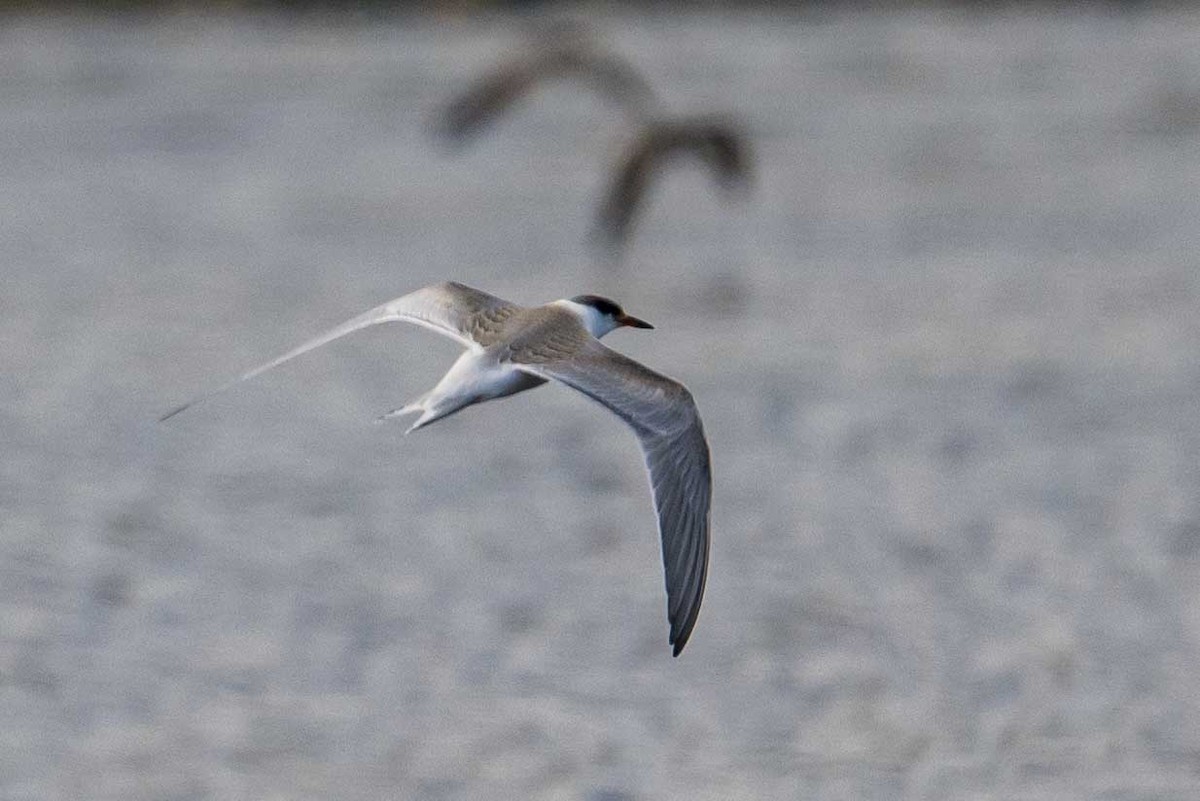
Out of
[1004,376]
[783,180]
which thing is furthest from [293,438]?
[783,180]

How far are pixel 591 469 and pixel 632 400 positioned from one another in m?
6.68

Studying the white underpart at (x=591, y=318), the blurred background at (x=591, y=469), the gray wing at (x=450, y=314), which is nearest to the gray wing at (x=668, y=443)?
the gray wing at (x=450, y=314)

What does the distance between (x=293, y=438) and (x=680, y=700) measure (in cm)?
483

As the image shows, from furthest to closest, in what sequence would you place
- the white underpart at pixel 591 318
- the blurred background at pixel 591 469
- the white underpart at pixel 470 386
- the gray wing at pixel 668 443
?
the blurred background at pixel 591 469 < the white underpart at pixel 591 318 < the white underpart at pixel 470 386 < the gray wing at pixel 668 443

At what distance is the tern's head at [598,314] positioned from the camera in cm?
691

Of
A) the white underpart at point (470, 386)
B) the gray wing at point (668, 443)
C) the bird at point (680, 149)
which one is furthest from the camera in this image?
the bird at point (680, 149)

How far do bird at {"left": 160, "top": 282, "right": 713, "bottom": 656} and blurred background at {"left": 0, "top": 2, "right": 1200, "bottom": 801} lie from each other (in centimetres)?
203

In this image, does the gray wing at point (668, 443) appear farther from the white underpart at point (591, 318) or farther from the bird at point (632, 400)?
the white underpart at point (591, 318)

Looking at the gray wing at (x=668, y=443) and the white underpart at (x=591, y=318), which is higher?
the white underpart at (x=591, y=318)

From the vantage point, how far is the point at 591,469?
42.1ft

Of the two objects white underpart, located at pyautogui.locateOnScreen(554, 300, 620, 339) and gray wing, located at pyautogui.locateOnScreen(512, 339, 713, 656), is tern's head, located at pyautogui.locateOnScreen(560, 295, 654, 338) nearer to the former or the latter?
white underpart, located at pyautogui.locateOnScreen(554, 300, 620, 339)

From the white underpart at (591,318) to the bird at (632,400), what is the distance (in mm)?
196

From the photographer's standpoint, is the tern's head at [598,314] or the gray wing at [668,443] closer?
the gray wing at [668,443]

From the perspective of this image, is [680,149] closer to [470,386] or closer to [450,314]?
[450,314]
